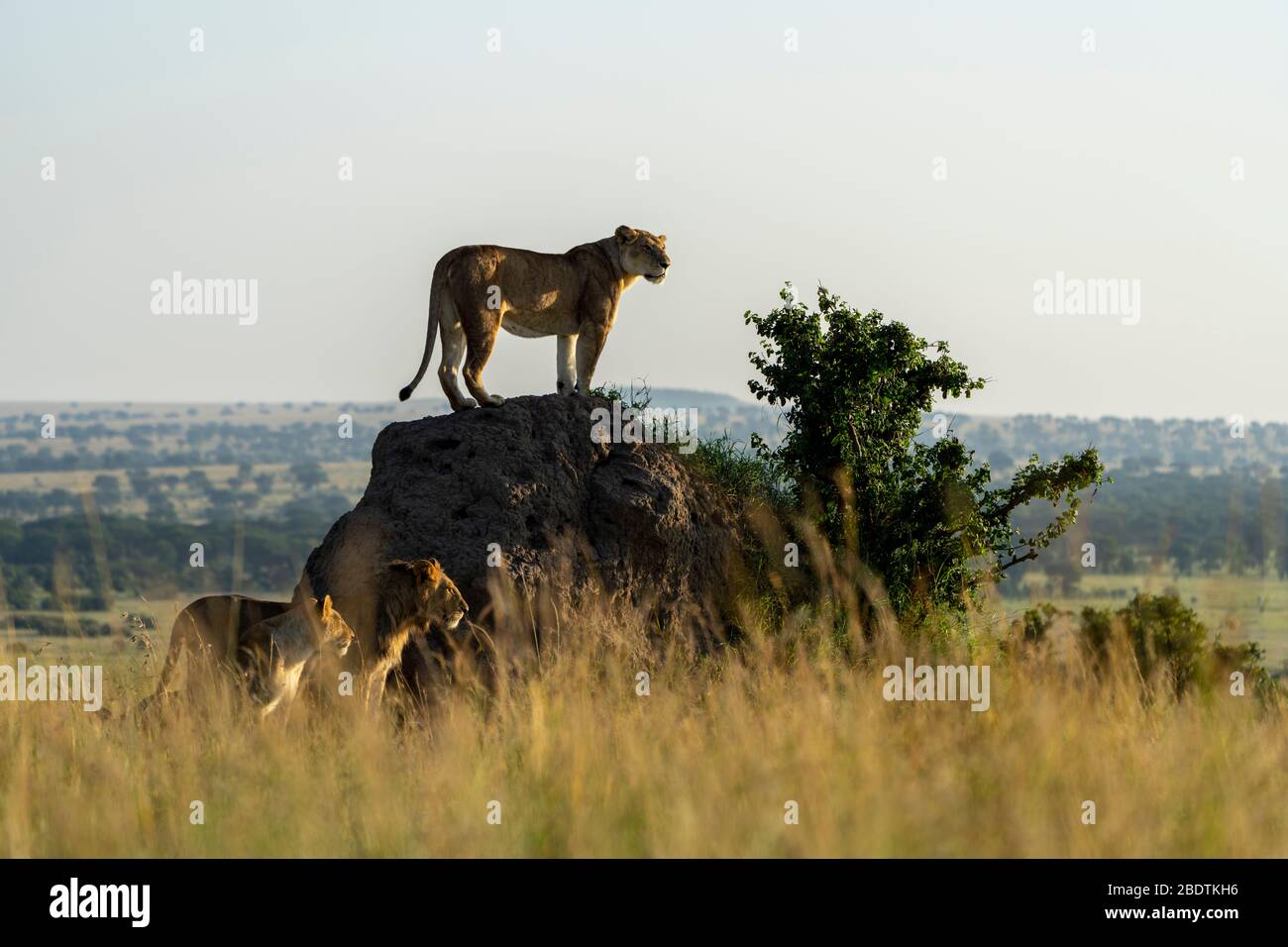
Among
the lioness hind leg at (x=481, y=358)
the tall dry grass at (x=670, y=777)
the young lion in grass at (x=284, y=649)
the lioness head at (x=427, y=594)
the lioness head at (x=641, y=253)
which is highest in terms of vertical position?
the lioness head at (x=641, y=253)

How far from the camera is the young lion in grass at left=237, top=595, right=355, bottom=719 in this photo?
954 cm

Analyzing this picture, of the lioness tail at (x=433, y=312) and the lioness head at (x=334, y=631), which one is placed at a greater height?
the lioness tail at (x=433, y=312)

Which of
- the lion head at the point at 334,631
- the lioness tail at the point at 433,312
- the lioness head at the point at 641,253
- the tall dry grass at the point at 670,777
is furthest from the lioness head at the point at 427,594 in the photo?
the lioness head at the point at 641,253

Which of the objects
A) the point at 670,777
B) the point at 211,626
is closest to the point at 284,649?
the point at 211,626

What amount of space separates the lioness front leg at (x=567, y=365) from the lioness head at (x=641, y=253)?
2.35 feet

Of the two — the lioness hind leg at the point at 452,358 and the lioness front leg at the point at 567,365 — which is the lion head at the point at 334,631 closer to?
the lioness hind leg at the point at 452,358

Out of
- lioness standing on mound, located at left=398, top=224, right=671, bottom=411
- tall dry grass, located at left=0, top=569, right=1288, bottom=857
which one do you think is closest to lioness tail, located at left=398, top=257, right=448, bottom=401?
lioness standing on mound, located at left=398, top=224, right=671, bottom=411

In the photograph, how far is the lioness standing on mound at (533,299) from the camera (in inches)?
470

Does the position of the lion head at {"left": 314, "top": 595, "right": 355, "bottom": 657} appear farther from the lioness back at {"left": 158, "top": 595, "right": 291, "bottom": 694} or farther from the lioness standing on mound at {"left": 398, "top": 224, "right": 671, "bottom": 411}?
the lioness standing on mound at {"left": 398, "top": 224, "right": 671, "bottom": 411}

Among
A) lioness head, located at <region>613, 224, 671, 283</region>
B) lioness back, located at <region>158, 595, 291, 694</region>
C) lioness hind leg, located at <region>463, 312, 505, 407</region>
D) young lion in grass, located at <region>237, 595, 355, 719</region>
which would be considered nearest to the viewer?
young lion in grass, located at <region>237, 595, 355, 719</region>

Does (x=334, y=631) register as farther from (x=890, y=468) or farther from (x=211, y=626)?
(x=890, y=468)

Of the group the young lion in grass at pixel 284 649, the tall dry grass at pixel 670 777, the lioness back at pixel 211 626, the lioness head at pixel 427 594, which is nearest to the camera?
the tall dry grass at pixel 670 777

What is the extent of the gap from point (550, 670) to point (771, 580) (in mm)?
2861
